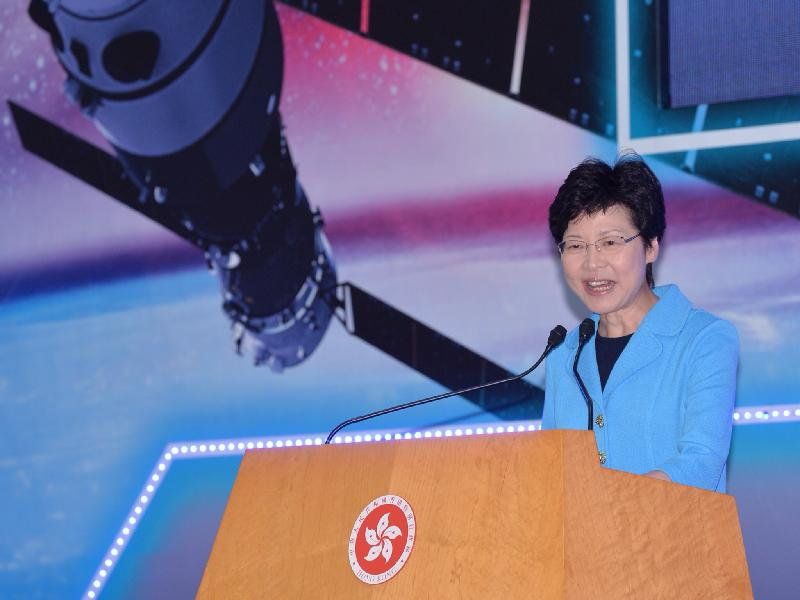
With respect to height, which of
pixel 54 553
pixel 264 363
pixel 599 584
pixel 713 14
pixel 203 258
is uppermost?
pixel 713 14

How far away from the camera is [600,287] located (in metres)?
2.23

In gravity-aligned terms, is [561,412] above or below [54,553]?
above

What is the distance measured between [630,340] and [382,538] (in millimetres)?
900

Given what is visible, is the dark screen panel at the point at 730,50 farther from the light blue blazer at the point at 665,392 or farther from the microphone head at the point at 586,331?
the microphone head at the point at 586,331

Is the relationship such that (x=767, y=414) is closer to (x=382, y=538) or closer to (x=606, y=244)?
(x=606, y=244)

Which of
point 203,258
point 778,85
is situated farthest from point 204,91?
point 778,85

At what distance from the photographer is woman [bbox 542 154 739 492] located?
206 cm

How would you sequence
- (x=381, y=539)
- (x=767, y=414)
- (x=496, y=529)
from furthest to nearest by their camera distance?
(x=767, y=414) < (x=381, y=539) < (x=496, y=529)

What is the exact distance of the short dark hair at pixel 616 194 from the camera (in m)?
2.21

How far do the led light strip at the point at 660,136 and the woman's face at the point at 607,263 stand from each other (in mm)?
1285

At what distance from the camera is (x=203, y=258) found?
3.80 metres

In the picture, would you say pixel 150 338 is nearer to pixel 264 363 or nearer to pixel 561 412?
pixel 264 363

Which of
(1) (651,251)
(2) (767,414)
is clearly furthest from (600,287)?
(2) (767,414)

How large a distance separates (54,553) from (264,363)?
1105 mm
